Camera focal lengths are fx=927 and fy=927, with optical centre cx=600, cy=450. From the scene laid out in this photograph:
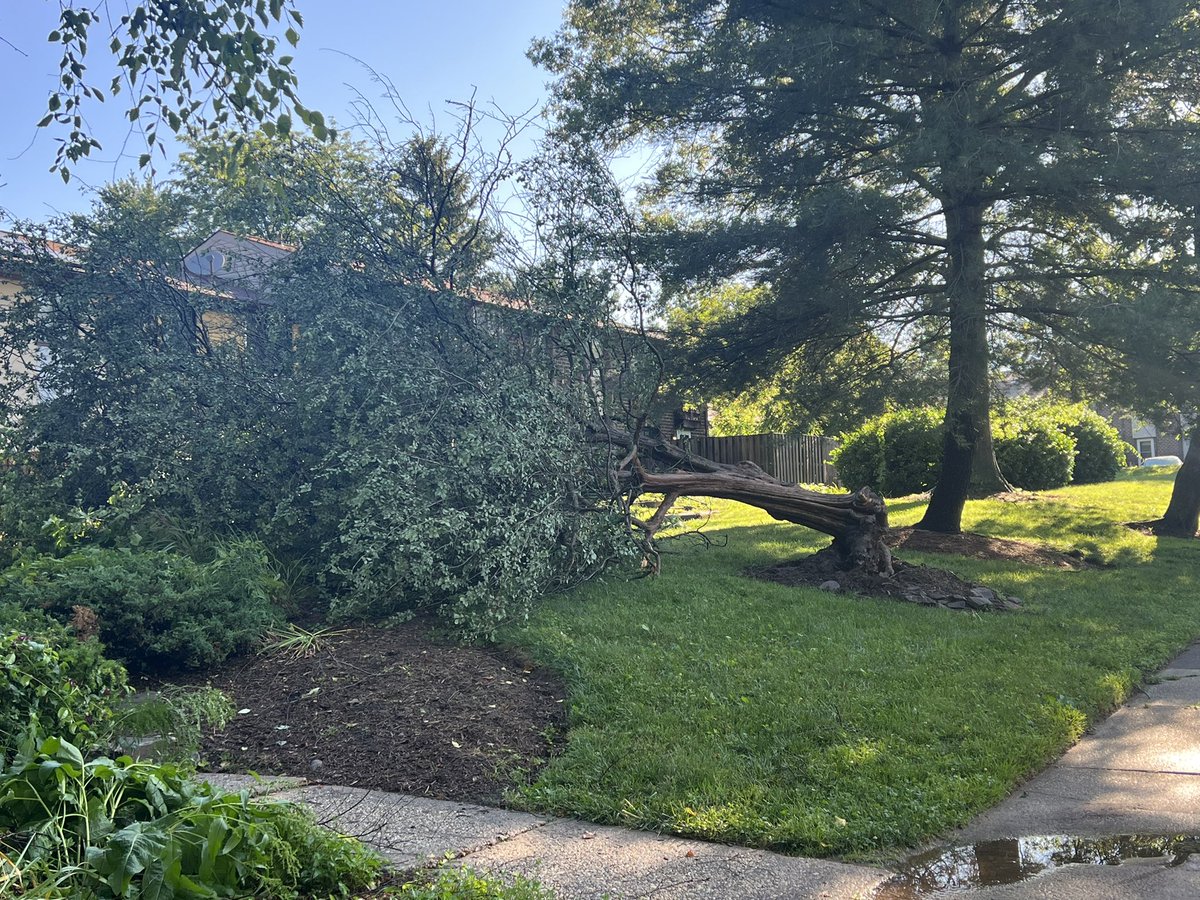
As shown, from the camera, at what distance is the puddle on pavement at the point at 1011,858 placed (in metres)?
3.43

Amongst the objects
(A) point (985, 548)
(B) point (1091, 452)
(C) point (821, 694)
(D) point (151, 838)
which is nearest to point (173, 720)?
(D) point (151, 838)

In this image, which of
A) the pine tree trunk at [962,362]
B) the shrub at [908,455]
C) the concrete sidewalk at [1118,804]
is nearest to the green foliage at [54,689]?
the concrete sidewalk at [1118,804]

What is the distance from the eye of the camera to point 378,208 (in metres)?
8.63

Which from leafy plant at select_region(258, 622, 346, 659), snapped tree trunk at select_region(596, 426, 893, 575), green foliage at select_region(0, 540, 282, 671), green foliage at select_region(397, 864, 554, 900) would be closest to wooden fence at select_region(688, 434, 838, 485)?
snapped tree trunk at select_region(596, 426, 893, 575)

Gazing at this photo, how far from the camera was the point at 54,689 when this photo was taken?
13.3 feet

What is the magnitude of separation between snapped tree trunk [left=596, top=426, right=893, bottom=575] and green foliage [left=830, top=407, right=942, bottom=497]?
8.67 m

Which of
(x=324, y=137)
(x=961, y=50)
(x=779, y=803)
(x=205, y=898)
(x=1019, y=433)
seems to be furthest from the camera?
(x=1019, y=433)

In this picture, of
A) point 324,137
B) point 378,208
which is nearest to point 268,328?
point 378,208

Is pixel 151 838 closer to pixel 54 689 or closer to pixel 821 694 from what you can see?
pixel 54 689

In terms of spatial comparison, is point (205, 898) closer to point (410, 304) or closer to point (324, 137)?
point (324, 137)

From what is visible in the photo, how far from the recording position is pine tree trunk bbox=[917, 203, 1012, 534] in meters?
10.6

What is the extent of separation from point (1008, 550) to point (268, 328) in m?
9.06

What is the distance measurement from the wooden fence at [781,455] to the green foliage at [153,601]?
1740 cm

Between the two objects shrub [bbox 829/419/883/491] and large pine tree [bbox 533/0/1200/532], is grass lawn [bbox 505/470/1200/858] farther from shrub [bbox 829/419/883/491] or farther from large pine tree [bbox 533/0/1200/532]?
shrub [bbox 829/419/883/491]
